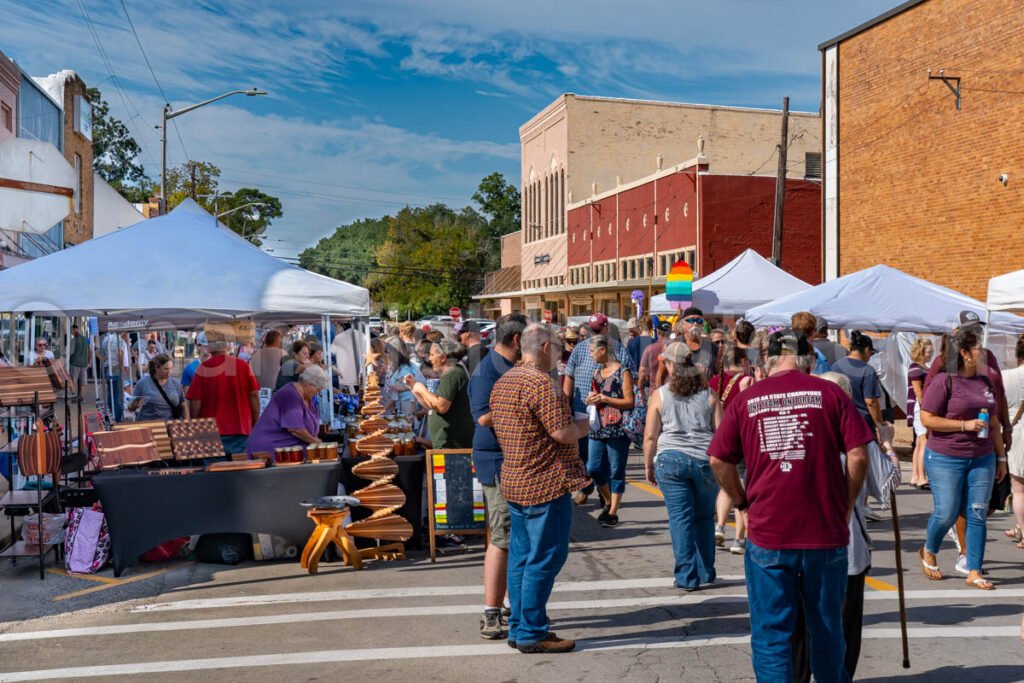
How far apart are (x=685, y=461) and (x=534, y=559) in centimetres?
184

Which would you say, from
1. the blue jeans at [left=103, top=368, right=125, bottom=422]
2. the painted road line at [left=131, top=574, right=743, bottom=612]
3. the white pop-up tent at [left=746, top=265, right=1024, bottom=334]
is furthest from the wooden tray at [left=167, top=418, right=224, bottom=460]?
the blue jeans at [left=103, top=368, right=125, bottom=422]

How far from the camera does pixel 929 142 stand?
2208cm

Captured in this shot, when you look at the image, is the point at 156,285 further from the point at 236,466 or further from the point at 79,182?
the point at 79,182

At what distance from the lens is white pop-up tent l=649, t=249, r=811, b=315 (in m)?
16.2

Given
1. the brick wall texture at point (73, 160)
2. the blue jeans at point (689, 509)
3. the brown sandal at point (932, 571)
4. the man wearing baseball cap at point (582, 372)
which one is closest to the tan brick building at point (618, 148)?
the brick wall texture at point (73, 160)

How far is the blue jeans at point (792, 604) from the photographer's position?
4.16 m

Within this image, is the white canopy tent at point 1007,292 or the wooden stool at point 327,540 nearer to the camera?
the wooden stool at point 327,540

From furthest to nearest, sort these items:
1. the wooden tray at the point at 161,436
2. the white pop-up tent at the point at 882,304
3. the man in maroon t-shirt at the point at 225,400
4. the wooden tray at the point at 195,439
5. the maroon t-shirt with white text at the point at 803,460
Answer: the white pop-up tent at the point at 882,304
the man in maroon t-shirt at the point at 225,400
the wooden tray at the point at 195,439
the wooden tray at the point at 161,436
the maroon t-shirt with white text at the point at 803,460

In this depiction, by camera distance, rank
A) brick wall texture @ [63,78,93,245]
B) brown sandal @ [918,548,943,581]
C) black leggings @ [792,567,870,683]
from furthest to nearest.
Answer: brick wall texture @ [63,78,93,245], brown sandal @ [918,548,943,581], black leggings @ [792,567,870,683]

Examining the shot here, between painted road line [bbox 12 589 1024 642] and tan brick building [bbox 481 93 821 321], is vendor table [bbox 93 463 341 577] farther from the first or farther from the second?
tan brick building [bbox 481 93 821 321]

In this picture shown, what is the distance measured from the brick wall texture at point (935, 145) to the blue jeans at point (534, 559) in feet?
56.4

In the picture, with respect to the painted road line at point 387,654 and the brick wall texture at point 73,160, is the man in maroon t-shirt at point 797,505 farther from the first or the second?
the brick wall texture at point 73,160

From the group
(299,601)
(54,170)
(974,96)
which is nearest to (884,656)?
(299,601)

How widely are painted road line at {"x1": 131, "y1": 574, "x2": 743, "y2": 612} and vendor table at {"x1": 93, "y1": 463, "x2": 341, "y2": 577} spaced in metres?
0.85
